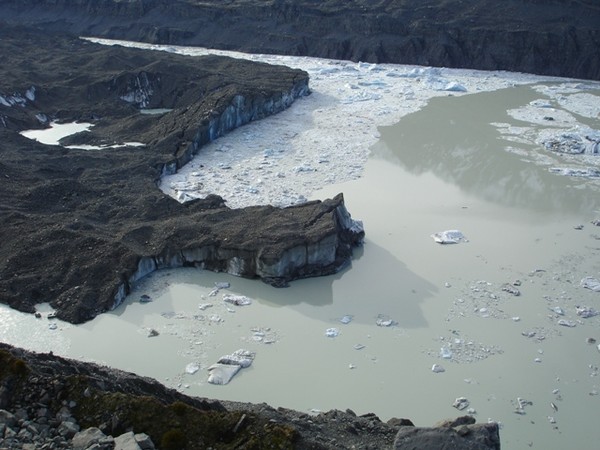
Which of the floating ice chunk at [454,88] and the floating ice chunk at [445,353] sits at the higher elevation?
the floating ice chunk at [454,88]

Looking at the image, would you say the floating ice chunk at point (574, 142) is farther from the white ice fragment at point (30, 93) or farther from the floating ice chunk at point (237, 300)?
the white ice fragment at point (30, 93)

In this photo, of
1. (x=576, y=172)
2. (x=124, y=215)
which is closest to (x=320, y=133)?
(x=576, y=172)

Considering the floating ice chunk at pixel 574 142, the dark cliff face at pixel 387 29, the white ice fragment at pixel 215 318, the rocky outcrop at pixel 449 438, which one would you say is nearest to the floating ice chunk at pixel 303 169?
the white ice fragment at pixel 215 318

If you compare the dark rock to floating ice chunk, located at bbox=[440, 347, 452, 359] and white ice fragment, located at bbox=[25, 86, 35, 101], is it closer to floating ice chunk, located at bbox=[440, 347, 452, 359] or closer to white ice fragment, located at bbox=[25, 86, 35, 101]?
floating ice chunk, located at bbox=[440, 347, 452, 359]

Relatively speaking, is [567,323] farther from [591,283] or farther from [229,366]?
[229,366]

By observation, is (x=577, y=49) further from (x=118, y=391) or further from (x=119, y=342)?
(x=118, y=391)

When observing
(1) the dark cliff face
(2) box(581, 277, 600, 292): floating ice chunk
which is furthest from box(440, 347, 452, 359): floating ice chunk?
(1) the dark cliff face
